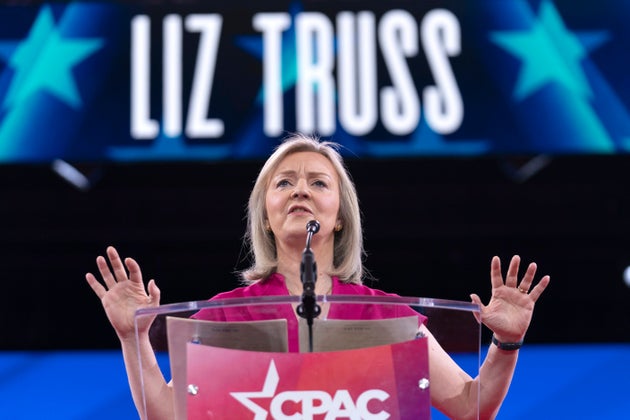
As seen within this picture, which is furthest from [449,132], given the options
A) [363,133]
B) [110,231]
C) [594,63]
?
[110,231]

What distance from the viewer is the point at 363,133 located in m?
3.48

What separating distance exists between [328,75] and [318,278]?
62.4 inches

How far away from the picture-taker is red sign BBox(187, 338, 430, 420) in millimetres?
1261

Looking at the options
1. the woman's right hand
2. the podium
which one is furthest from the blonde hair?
the podium

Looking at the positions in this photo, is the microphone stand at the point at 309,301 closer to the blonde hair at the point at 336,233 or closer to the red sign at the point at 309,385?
the red sign at the point at 309,385

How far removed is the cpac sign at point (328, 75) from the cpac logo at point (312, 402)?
2.25 meters

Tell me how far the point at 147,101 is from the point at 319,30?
2.30 feet

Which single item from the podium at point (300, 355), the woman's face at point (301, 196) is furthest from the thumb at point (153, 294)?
the woman's face at point (301, 196)

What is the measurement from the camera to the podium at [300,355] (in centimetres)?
127

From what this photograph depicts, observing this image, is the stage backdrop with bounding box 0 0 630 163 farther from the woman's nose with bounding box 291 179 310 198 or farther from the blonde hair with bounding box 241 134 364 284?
the woman's nose with bounding box 291 179 310 198

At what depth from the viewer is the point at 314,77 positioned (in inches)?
137

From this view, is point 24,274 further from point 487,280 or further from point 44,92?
point 487,280

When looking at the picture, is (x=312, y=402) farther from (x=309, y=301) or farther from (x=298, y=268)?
(x=298, y=268)

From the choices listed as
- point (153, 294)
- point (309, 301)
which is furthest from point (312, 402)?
point (153, 294)
